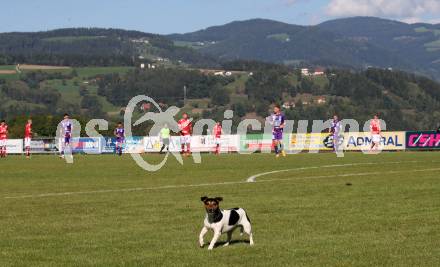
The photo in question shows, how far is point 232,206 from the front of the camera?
1848cm

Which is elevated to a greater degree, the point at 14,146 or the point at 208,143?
the point at 208,143

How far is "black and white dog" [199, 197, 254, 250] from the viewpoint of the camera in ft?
42.4

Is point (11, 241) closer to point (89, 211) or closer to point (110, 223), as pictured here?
point (110, 223)

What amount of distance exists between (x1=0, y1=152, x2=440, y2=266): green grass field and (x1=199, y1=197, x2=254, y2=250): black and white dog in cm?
23

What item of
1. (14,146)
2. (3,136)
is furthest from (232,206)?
(14,146)

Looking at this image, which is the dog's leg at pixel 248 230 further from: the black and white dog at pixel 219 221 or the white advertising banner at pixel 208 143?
the white advertising banner at pixel 208 143

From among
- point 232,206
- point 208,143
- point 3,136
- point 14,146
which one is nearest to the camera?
point 232,206

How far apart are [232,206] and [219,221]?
5.32 meters

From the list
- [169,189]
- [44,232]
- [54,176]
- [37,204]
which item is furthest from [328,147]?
[44,232]

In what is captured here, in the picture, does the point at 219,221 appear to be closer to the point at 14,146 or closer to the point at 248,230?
the point at 248,230

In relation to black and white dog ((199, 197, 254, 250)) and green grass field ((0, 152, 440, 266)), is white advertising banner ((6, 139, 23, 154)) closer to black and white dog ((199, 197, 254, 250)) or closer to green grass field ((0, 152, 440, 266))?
green grass field ((0, 152, 440, 266))

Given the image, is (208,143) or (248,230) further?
(208,143)

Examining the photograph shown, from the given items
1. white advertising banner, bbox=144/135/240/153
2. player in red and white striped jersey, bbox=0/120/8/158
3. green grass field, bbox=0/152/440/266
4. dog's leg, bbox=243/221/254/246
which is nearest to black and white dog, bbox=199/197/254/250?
dog's leg, bbox=243/221/254/246

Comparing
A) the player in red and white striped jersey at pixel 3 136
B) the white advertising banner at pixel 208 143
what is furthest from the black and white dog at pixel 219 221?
the white advertising banner at pixel 208 143
